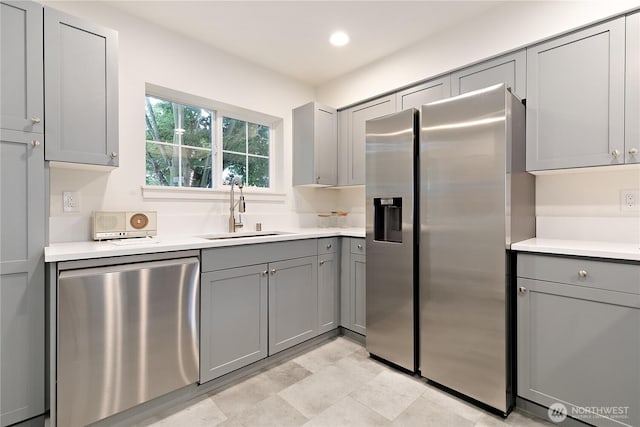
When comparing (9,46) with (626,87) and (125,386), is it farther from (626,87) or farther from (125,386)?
(626,87)

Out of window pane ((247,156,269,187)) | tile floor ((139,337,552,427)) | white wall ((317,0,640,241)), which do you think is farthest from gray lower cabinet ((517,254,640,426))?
window pane ((247,156,269,187))

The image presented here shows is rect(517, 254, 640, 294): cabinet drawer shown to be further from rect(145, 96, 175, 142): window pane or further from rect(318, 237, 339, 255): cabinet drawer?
rect(145, 96, 175, 142): window pane

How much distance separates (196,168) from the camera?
2.68m

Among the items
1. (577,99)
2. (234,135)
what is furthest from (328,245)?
(577,99)

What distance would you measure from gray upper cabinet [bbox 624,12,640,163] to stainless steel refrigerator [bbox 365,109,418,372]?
3.57ft

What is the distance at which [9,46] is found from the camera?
4.84ft

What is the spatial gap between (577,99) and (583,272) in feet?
3.30

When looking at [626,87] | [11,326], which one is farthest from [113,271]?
[626,87]

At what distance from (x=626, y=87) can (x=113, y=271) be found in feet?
9.31

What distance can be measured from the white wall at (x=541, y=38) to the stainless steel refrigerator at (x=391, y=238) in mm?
794

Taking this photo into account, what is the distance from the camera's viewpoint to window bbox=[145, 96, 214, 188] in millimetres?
2434

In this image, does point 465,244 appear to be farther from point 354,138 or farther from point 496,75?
point 354,138

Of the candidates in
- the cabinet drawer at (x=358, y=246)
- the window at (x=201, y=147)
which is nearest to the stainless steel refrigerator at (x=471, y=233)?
the cabinet drawer at (x=358, y=246)

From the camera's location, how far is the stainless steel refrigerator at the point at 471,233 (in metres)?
1.66
